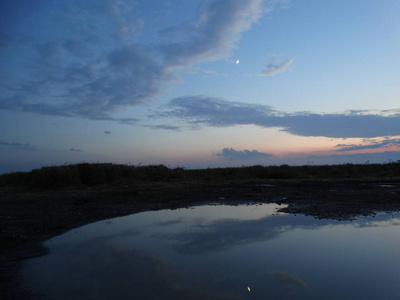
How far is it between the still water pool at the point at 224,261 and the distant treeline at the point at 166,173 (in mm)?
11395

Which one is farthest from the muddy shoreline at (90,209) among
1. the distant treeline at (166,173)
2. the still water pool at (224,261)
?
the distant treeline at (166,173)

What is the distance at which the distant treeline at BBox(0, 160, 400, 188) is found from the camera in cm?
1677

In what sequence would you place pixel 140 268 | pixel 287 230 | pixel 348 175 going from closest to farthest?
1. pixel 140 268
2. pixel 287 230
3. pixel 348 175

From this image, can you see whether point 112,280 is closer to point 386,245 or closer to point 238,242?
point 238,242

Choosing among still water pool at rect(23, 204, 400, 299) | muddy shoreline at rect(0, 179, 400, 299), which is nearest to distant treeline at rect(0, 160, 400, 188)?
muddy shoreline at rect(0, 179, 400, 299)

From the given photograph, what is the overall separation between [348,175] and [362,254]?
1993cm

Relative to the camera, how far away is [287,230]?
6.30 m

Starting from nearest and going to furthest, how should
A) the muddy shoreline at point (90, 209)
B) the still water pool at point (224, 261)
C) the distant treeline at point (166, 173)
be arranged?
1. the still water pool at point (224, 261)
2. the muddy shoreline at point (90, 209)
3. the distant treeline at point (166, 173)

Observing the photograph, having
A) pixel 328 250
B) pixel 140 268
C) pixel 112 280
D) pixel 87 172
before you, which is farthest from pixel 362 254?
pixel 87 172

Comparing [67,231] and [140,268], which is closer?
[140,268]

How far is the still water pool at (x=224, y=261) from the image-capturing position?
350 centimetres

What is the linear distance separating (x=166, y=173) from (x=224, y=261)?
1913 cm

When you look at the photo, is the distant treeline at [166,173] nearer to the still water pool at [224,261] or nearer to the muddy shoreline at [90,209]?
the muddy shoreline at [90,209]

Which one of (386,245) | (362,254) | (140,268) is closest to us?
(140,268)
